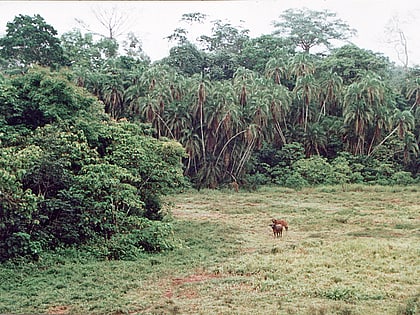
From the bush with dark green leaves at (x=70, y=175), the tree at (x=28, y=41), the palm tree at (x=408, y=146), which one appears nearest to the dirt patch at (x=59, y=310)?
the bush with dark green leaves at (x=70, y=175)

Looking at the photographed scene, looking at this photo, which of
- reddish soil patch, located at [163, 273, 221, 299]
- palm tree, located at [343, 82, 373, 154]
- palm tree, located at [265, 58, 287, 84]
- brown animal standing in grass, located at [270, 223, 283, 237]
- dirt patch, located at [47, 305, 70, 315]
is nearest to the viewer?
dirt patch, located at [47, 305, 70, 315]

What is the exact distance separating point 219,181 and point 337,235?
6.58 metres

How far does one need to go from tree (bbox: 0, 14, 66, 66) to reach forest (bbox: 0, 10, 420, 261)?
0.09ft

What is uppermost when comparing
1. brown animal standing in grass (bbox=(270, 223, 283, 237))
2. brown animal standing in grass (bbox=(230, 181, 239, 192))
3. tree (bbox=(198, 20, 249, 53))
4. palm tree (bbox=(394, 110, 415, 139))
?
tree (bbox=(198, 20, 249, 53))

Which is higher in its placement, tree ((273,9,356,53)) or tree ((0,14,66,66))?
tree ((273,9,356,53))

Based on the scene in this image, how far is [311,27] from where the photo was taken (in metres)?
17.1

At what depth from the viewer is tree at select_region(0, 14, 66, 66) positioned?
11047 mm

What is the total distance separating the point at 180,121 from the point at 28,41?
4.27m

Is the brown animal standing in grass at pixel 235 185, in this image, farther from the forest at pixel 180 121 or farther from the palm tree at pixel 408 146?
the palm tree at pixel 408 146

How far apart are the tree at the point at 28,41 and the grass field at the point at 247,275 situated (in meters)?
5.85

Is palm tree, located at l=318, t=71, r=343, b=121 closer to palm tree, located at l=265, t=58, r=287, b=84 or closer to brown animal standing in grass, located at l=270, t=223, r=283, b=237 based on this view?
palm tree, located at l=265, t=58, r=287, b=84

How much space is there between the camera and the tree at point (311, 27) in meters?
16.7

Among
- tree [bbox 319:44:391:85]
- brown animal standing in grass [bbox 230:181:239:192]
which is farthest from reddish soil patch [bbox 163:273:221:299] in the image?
tree [bbox 319:44:391:85]

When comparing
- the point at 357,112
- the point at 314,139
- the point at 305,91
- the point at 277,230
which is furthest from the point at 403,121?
the point at 277,230
